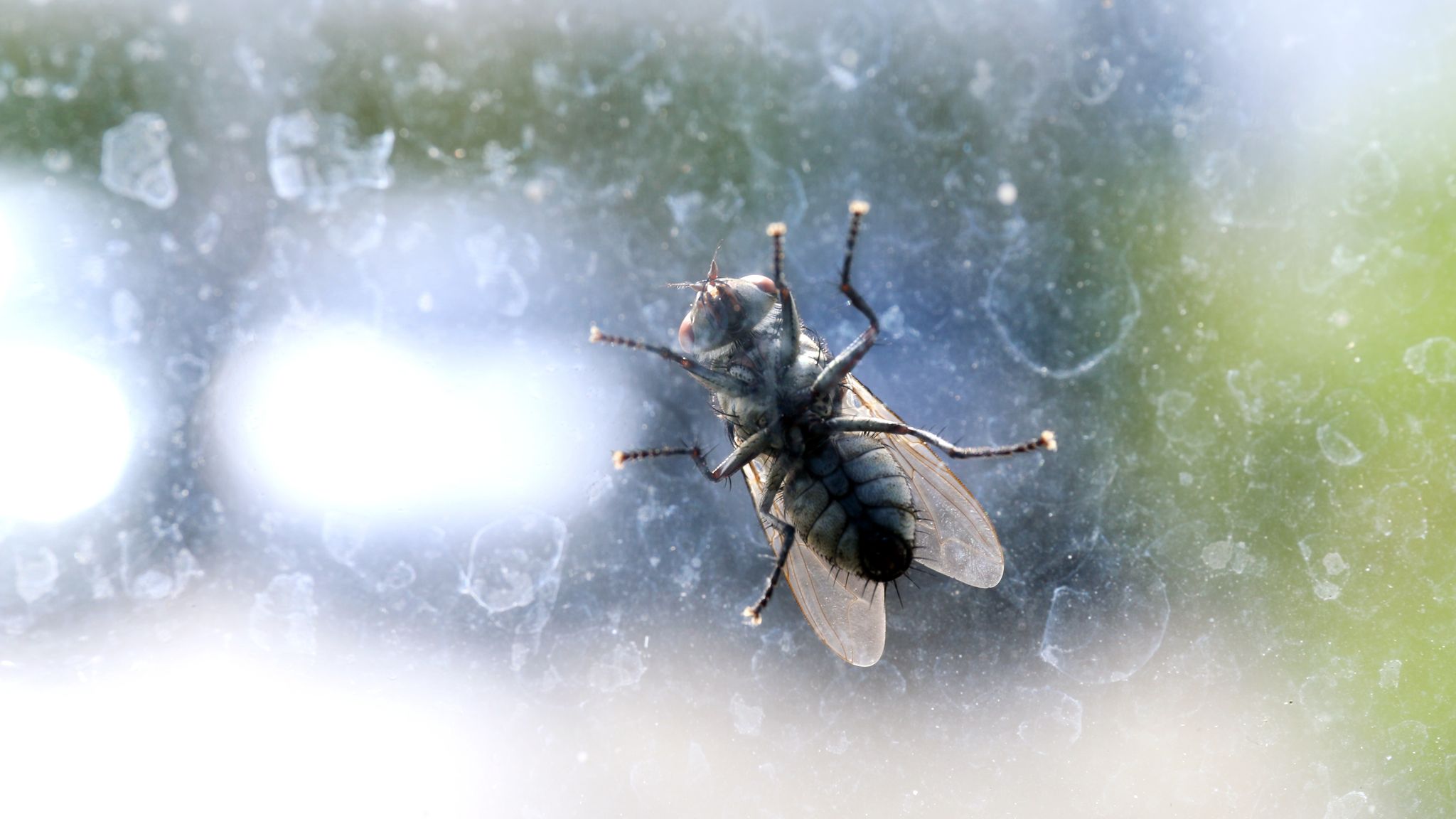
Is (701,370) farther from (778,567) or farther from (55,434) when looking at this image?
(55,434)

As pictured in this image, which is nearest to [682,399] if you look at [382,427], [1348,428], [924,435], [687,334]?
[687,334]

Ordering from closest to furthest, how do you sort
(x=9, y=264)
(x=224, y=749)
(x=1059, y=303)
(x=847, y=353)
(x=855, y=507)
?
1. (x=855, y=507)
2. (x=847, y=353)
3. (x=224, y=749)
4. (x=1059, y=303)
5. (x=9, y=264)

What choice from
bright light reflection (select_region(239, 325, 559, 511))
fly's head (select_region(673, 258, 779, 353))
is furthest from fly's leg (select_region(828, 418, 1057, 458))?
bright light reflection (select_region(239, 325, 559, 511))

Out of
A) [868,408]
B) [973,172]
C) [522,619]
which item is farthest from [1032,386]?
[522,619]

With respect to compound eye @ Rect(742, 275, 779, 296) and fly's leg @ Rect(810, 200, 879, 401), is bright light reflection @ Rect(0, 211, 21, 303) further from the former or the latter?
fly's leg @ Rect(810, 200, 879, 401)

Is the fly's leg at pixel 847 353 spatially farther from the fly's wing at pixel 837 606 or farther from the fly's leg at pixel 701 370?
the fly's wing at pixel 837 606

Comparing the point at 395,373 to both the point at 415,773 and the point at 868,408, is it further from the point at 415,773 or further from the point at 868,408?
the point at 868,408
